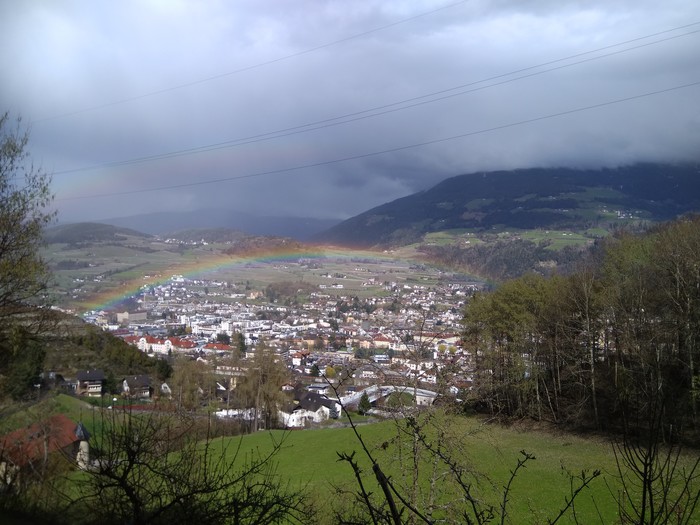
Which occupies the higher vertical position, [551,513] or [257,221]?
[257,221]

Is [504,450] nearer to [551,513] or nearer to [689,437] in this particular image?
[689,437]

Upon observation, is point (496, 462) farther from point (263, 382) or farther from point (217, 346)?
point (217, 346)

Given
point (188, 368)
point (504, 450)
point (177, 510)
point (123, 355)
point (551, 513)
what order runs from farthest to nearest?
1. point (123, 355)
2. point (188, 368)
3. point (504, 450)
4. point (551, 513)
5. point (177, 510)

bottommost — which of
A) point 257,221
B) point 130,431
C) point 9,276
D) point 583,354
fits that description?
point 583,354

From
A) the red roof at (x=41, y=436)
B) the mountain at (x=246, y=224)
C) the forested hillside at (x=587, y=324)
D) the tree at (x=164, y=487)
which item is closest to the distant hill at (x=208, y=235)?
the mountain at (x=246, y=224)

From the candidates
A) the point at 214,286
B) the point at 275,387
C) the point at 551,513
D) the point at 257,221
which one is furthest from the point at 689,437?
the point at 214,286

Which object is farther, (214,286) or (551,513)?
(214,286)

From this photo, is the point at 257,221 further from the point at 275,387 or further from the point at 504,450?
the point at 504,450

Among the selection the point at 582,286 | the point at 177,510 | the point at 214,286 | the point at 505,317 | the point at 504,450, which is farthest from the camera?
the point at 214,286
